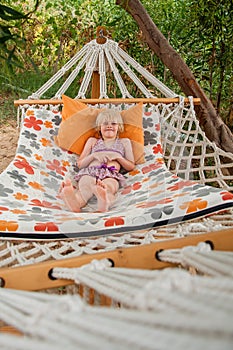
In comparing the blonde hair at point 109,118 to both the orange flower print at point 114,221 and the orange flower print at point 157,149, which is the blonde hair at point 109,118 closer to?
the orange flower print at point 157,149

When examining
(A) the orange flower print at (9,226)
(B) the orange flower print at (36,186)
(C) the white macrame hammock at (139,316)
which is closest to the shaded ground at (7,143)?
(B) the orange flower print at (36,186)

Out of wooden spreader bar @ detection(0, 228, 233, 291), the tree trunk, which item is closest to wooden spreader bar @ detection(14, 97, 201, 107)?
the tree trunk

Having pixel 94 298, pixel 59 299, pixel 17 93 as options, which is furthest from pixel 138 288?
pixel 17 93

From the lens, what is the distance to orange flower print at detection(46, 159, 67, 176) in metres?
2.27

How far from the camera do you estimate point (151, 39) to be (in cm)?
319

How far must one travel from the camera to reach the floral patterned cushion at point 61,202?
157 centimetres

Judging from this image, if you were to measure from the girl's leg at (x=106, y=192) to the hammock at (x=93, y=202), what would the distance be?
0.03 meters

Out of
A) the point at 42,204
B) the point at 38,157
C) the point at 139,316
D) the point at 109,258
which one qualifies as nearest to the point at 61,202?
the point at 42,204

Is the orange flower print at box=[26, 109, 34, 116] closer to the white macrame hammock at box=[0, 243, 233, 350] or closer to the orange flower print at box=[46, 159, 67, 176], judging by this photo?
the orange flower print at box=[46, 159, 67, 176]

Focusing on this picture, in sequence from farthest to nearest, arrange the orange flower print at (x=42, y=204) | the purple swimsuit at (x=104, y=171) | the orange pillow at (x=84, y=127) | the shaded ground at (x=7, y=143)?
the shaded ground at (x=7, y=143), the orange pillow at (x=84, y=127), the purple swimsuit at (x=104, y=171), the orange flower print at (x=42, y=204)

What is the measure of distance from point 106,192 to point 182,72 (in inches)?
59.5

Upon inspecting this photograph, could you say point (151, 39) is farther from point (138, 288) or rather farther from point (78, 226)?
point (138, 288)

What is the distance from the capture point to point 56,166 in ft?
7.52

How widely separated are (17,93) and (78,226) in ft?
9.96
